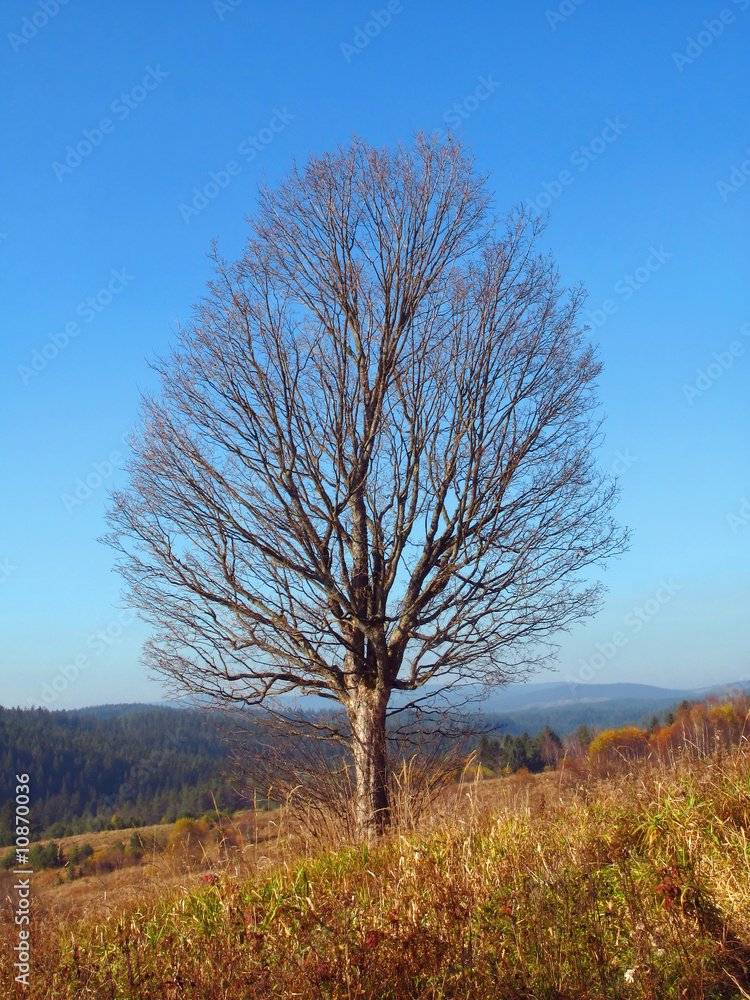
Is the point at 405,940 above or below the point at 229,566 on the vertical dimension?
below

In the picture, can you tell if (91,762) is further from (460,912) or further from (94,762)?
(460,912)

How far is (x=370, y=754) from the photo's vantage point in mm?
Answer: 6789

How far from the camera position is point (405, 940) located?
2697mm

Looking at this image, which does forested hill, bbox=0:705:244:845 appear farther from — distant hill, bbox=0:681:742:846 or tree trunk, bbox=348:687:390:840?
tree trunk, bbox=348:687:390:840

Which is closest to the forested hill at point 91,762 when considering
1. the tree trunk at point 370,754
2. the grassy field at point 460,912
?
the tree trunk at point 370,754

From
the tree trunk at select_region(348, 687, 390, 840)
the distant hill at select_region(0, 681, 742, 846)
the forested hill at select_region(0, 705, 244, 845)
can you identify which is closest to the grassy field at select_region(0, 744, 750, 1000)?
the tree trunk at select_region(348, 687, 390, 840)

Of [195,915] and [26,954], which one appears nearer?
[26,954]

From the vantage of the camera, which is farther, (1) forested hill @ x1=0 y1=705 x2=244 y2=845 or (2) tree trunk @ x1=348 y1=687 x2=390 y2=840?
(1) forested hill @ x1=0 y1=705 x2=244 y2=845

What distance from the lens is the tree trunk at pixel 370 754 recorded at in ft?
21.2

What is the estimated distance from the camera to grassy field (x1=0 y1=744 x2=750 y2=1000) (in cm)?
257

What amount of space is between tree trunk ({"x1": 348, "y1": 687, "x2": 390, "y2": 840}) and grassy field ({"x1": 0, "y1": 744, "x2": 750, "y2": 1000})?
1.81m

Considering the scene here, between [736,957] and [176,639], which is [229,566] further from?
[736,957]

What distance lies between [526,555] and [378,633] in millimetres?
1814

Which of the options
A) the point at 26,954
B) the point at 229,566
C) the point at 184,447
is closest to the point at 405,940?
the point at 26,954
